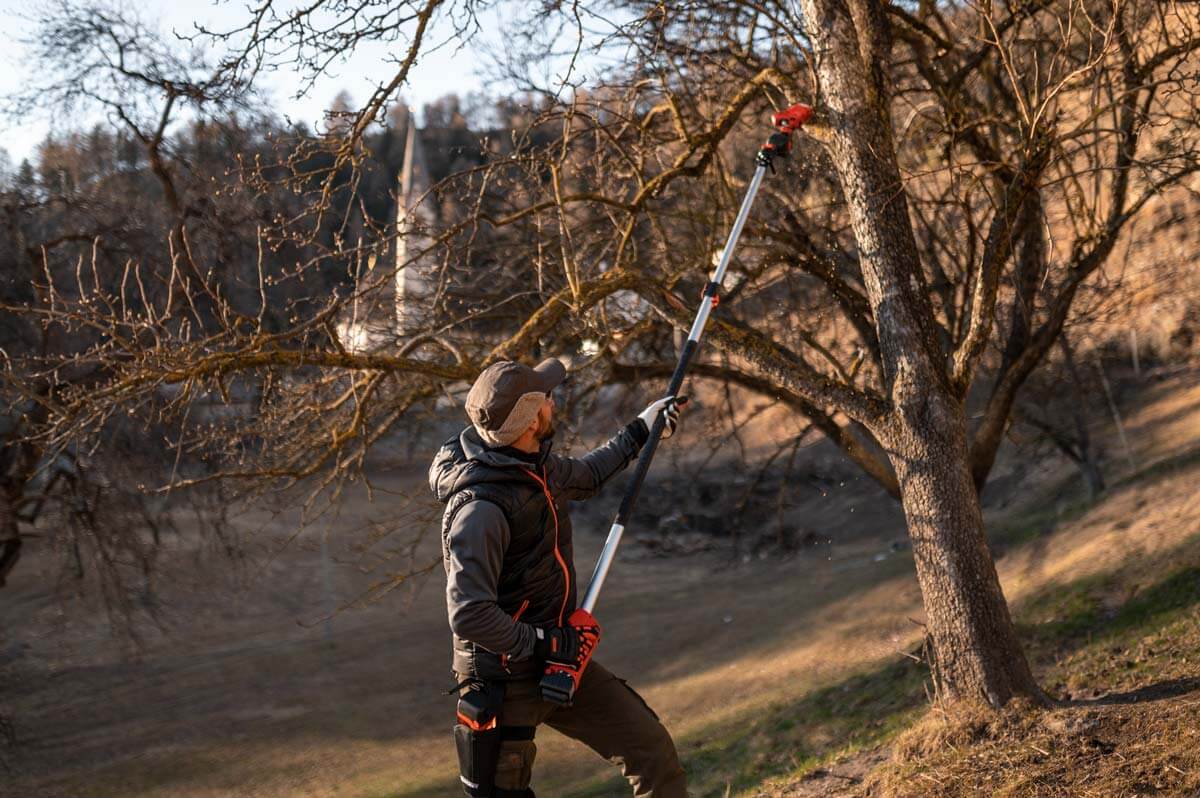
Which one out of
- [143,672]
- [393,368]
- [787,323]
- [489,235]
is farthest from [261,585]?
[393,368]

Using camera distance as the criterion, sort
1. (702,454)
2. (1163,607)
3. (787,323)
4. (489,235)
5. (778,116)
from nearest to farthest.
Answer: (778,116)
(1163,607)
(787,323)
(489,235)
(702,454)

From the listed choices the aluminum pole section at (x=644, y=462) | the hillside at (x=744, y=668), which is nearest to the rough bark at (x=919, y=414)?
the hillside at (x=744, y=668)

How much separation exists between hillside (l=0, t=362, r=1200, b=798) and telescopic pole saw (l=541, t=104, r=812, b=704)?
6.57 feet

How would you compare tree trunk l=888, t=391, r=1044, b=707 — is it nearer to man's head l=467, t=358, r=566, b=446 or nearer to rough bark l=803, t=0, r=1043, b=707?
rough bark l=803, t=0, r=1043, b=707

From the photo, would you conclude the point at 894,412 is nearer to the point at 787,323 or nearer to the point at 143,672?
the point at 787,323

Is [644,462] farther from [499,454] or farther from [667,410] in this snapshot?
[499,454]

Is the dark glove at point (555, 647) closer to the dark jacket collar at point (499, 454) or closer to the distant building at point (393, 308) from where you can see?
the dark jacket collar at point (499, 454)

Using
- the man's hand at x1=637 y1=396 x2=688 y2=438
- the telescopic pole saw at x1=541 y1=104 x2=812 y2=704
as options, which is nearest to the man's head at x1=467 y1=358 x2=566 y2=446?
the telescopic pole saw at x1=541 y1=104 x2=812 y2=704

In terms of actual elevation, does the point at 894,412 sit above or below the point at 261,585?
above

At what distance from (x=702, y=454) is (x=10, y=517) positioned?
20.1m

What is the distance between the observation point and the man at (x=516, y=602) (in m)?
3.89

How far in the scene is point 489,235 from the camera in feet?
41.8

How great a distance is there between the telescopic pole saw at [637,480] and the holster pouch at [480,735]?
7.9 inches

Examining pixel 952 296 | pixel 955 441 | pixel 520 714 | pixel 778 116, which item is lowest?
pixel 520 714
